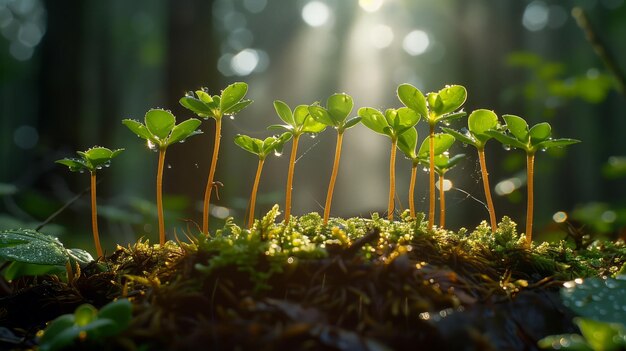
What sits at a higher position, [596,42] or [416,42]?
[416,42]

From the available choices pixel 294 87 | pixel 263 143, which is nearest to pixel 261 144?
pixel 263 143

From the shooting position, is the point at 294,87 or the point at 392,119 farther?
the point at 294,87

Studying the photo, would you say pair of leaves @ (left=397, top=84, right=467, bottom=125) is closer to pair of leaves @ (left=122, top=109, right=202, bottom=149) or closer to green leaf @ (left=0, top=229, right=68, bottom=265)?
pair of leaves @ (left=122, top=109, right=202, bottom=149)

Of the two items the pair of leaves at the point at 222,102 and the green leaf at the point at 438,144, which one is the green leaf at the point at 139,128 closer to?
the pair of leaves at the point at 222,102

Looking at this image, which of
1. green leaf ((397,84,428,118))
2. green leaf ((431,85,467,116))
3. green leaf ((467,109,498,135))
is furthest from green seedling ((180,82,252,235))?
green leaf ((467,109,498,135))

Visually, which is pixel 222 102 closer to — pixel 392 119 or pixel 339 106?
pixel 339 106

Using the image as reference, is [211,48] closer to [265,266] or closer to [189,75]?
[189,75]
